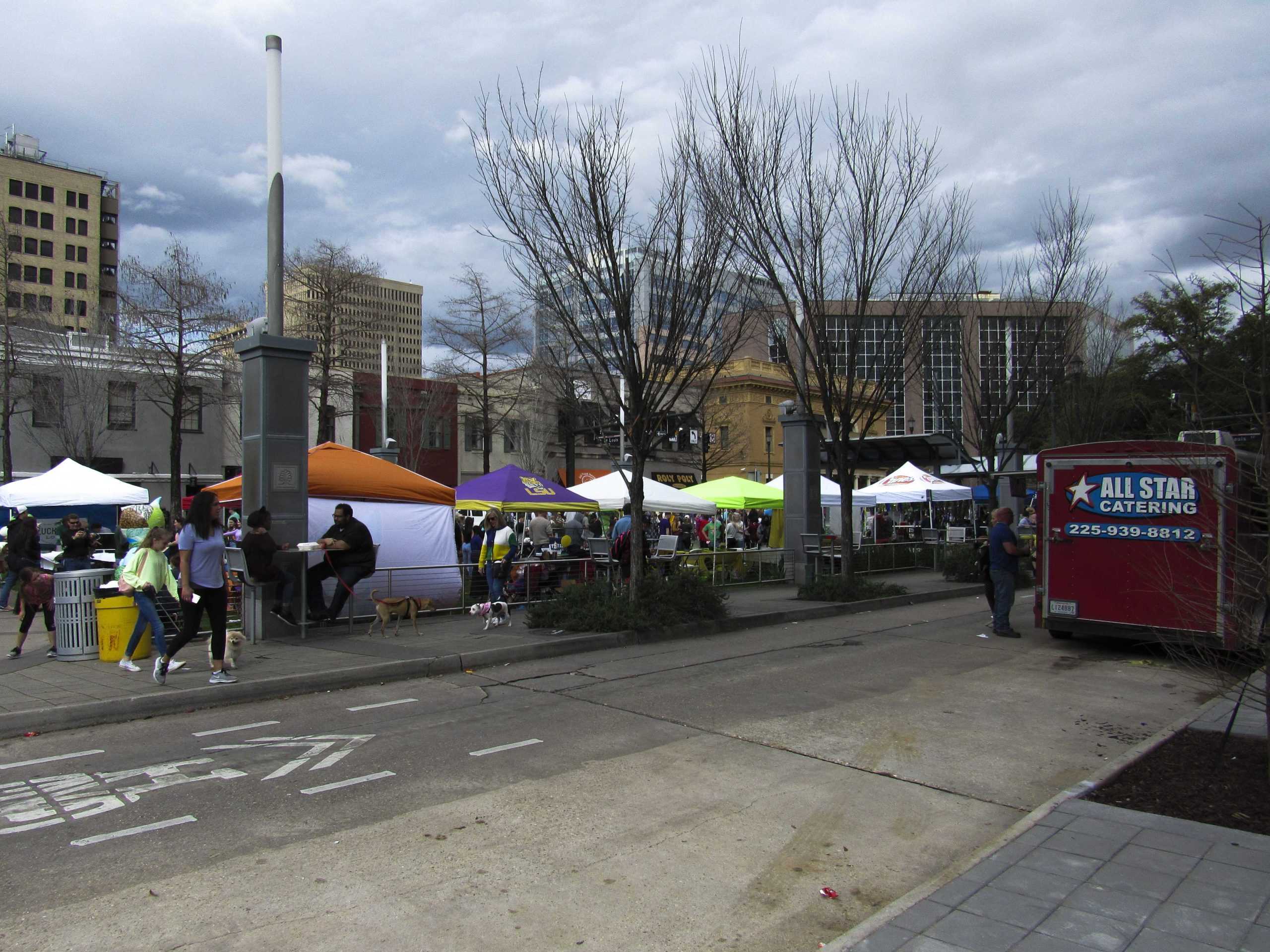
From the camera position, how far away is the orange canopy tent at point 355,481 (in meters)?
14.1

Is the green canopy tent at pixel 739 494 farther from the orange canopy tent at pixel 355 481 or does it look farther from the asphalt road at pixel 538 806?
the asphalt road at pixel 538 806

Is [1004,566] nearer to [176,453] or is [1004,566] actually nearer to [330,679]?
[330,679]

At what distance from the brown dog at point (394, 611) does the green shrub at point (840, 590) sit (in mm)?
7778

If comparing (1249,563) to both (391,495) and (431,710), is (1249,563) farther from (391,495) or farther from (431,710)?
(391,495)

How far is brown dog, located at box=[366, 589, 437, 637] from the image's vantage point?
11703 millimetres

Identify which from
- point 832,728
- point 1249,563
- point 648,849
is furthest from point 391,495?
point 1249,563

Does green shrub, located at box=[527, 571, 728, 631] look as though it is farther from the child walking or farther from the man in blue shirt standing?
the child walking

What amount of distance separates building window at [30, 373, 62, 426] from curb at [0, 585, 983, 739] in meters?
29.7

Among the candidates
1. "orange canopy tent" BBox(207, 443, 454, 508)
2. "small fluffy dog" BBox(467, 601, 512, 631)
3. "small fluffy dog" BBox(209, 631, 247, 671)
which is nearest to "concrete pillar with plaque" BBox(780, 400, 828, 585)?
"orange canopy tent" BBox(207, 443, 454, 508)

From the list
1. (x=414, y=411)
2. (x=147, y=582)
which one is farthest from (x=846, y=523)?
(x=414, y=411)

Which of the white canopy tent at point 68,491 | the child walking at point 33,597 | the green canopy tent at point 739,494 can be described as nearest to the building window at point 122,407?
the white canopy tent at point 68,491

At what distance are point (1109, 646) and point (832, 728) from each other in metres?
6.84

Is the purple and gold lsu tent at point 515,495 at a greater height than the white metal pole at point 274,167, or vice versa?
the white metal pole at point 274,167

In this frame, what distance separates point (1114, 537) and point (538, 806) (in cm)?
882
